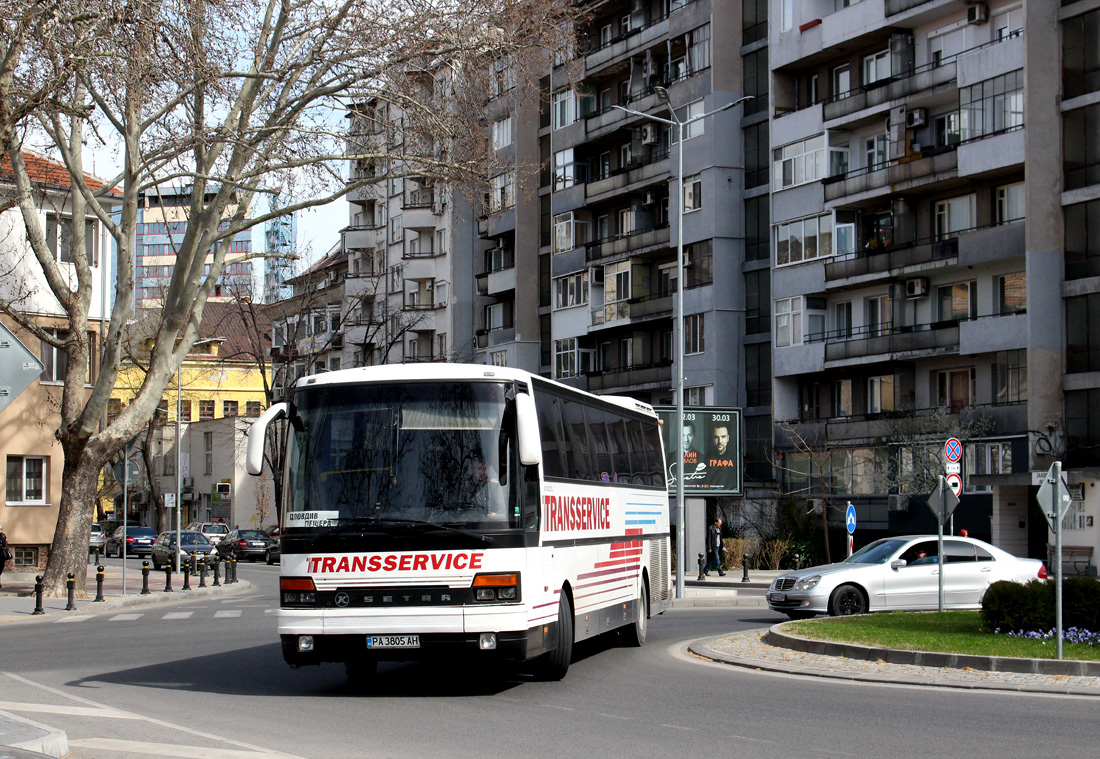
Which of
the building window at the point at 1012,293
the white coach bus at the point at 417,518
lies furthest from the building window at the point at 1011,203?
the white coach bus at the point at 417,518

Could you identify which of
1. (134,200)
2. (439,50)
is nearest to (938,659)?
(439,50)

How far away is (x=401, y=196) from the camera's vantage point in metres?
80.6

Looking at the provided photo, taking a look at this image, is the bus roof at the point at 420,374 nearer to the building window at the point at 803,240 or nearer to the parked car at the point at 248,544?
the building window at the point at 803,240

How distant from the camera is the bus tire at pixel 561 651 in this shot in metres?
14.4

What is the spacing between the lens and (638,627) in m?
18.9

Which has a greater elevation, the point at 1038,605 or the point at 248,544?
the point at 1038,605

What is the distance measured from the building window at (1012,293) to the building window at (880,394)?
5.70 m

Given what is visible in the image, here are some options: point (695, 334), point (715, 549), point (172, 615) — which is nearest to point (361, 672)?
point (172, 615)

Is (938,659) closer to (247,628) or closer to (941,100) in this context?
(247,628)

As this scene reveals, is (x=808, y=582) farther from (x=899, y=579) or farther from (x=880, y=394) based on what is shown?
(x=880, y=394)

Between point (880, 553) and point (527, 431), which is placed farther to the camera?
point (880, 553)

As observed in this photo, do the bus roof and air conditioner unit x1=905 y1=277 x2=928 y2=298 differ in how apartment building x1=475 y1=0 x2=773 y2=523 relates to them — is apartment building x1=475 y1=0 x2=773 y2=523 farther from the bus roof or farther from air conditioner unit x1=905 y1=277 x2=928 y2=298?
the bus roof

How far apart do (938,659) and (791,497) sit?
3446 cm

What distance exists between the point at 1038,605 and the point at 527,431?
7.53 metres
